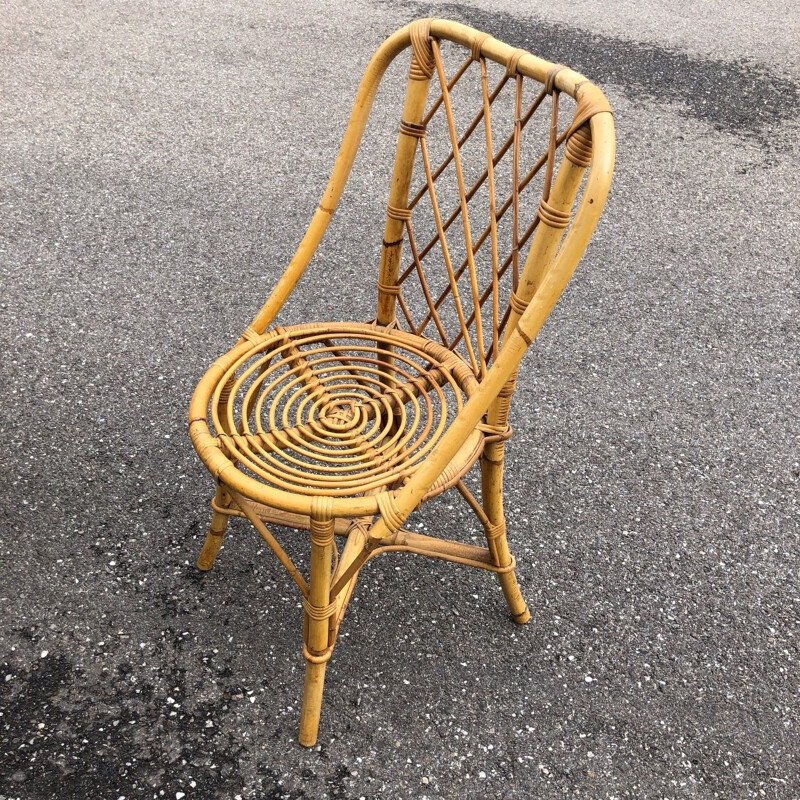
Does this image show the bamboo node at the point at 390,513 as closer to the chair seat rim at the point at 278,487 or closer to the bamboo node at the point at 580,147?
the chair seat rim at the point at 278,487

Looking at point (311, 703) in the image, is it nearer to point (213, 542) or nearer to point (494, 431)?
point (213, 542)

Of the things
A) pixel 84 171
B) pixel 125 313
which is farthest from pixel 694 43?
pixel 125 313

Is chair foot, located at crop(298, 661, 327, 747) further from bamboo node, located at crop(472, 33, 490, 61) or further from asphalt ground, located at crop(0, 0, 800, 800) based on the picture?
bamboo node, located at crop(472, 33, 490, 61)

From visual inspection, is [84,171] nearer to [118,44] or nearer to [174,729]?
[118,44]

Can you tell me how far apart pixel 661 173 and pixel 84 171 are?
2374mm

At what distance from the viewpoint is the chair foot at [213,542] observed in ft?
5.74

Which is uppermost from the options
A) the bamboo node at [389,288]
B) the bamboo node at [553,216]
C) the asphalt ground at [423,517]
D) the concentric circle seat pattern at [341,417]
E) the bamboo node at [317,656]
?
the bamboo node at [553,216]

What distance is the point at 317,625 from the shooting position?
1.41 meters

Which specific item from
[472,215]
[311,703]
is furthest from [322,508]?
[472,215]

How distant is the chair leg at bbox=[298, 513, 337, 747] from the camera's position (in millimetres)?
1304

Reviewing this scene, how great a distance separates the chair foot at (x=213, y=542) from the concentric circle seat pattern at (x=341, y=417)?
28 cm

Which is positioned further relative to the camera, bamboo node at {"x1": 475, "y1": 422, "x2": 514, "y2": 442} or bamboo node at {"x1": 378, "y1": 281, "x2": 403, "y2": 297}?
bamboo node at {"x1": 378, "y1": 281, "x2": 403, "y2": 297}

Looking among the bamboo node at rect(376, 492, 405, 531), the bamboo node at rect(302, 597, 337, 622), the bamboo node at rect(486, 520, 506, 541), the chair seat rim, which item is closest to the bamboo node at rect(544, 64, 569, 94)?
the chair seat rim

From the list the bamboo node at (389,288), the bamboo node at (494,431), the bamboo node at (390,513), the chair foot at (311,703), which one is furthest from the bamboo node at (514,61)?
the chair foot at (311,703)
